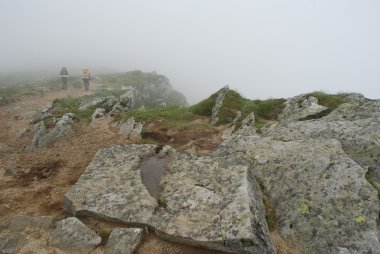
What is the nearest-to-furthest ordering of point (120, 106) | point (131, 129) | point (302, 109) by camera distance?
point (302, 109)
point (131, 129)
point (120, 106)

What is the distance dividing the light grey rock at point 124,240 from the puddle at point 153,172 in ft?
6.44

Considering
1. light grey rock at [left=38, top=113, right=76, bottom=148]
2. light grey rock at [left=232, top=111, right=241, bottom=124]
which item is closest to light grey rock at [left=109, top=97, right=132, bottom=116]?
light grey rock at [left=38, top=113, right=76, bottom=148]

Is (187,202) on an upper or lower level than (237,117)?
lower

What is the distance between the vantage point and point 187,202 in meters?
12.5

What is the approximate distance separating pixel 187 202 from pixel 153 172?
3047 mm

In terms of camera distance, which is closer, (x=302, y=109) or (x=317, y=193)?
(x=317, y=193)

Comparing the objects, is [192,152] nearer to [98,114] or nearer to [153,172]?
[153,172]

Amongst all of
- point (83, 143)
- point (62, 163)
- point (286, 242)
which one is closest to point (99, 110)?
point (83, 143)

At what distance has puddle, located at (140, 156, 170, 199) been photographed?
542 inches

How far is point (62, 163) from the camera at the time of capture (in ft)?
60.3

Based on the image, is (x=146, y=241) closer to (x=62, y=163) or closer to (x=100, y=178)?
(x=100, y=178)

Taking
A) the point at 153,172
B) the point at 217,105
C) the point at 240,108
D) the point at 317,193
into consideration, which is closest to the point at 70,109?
the point at 217,105

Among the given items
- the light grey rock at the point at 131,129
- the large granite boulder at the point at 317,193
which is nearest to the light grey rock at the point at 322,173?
the large granite boulder at the point at 317,193

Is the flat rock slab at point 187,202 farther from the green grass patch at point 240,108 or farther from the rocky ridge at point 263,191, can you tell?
the green grass patch at point 240,108
